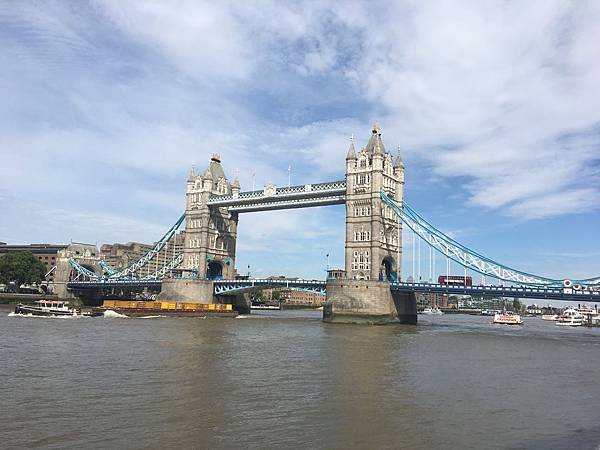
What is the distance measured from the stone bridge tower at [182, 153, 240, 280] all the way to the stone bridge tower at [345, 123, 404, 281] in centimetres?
2983

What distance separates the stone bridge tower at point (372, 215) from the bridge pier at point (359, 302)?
17.6 feet

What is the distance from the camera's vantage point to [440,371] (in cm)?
2881

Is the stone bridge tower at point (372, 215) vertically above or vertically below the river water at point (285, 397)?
above

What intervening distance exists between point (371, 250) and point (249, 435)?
203 ft

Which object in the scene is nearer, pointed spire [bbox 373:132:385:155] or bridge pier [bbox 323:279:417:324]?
bridge pier [bbox 323:279:417:324]

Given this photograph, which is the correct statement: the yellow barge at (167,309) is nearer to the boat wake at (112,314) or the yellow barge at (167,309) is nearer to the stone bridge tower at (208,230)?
the boat wake at (112,314)

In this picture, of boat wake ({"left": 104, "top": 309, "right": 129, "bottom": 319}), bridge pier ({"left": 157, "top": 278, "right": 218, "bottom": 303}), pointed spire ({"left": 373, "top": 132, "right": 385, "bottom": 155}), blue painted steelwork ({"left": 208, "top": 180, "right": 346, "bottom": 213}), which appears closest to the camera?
boat wake ({"left": 104, "top": 309, "right": 129, "bottom": 319})

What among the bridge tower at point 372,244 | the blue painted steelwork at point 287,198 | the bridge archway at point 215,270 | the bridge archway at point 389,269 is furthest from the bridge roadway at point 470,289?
the blue painted steelwork at point 287,198

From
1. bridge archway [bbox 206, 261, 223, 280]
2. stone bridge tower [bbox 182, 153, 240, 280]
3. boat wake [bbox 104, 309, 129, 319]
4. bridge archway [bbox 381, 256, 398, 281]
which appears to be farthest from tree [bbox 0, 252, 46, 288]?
bridge archway [bbox 381, 256, 398, 281]

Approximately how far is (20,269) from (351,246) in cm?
7644

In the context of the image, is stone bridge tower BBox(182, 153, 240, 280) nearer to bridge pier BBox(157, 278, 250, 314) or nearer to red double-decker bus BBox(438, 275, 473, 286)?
bridge pier BBox(157, 278, 250, 314)

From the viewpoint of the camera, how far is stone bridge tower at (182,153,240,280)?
320 ft

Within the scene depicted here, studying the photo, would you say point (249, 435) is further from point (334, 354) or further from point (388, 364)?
point (334, 354)

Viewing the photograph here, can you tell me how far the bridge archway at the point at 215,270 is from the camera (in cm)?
10056
